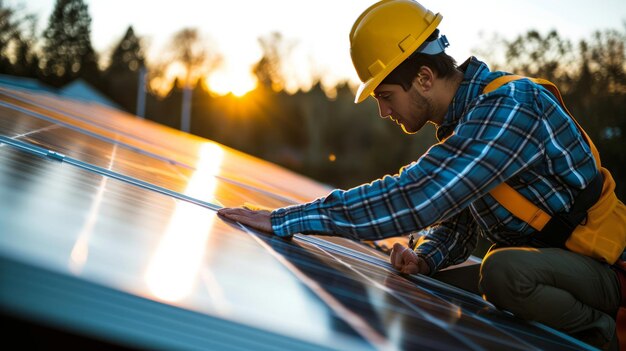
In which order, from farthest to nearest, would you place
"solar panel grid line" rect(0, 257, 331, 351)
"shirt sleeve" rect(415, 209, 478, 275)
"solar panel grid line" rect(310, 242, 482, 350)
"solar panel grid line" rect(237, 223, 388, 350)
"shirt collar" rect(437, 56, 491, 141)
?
"shirt sleeve" rect(415, 209, 478, 275), "shirt collar" rect(437, 56, 491, 141), "solar panel grid line" rect(310, 242, 482, 350), "solar panel grid line" rect(237, 223, 388, 350), "solar panel grid line" rect(0, 257, 331, 351)

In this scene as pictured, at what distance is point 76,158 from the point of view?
2.89 meters

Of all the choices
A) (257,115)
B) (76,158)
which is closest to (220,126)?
(257,115)

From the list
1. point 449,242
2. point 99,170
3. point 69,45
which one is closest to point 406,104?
point 449,242

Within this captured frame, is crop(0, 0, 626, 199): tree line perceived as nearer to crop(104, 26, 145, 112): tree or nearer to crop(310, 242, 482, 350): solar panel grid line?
crop(104, 26, 145, 112): tree

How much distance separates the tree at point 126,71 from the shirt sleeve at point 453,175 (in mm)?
62325

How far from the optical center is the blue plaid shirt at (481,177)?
2346mm

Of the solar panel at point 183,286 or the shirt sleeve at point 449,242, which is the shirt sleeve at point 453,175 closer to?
the solar panel at point 183,286

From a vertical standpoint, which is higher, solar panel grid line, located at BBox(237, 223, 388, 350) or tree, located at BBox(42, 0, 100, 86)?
tree, located at BBox(42, 0, 100, 86)

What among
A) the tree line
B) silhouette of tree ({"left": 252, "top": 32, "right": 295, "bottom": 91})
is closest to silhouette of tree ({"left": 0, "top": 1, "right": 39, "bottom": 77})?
the tree line

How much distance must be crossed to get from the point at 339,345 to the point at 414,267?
2.04m

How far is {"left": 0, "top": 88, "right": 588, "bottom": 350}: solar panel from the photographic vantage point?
815 millimetres

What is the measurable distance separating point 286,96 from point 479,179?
44620 millimetres

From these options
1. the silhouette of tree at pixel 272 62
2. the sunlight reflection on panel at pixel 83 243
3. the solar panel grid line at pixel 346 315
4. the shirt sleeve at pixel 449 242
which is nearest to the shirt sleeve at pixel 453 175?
the solar panel grid line at pixel 346 315

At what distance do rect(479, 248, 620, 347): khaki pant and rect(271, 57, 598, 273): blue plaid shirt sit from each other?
220mm
